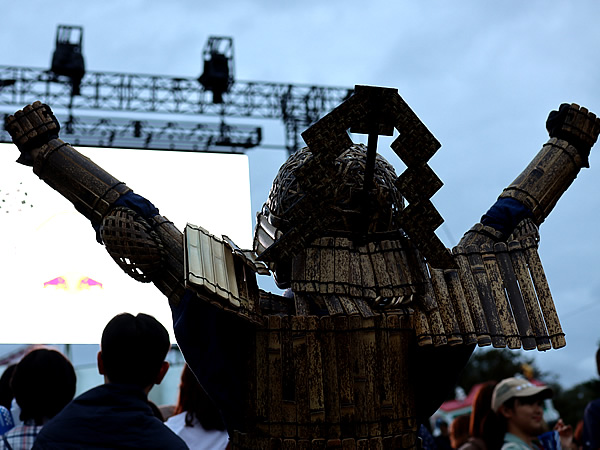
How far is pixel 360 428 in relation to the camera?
201 centimetres

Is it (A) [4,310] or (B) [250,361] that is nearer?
(B) [250,361]

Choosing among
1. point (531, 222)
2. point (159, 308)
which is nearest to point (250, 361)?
point (531, 222)

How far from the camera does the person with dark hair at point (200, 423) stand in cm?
264

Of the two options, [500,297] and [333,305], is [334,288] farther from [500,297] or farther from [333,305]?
[500,297]

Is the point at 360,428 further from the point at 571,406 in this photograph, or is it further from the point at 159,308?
the point at 571,406

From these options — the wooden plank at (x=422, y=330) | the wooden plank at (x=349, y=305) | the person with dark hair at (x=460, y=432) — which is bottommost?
the person with dark hair at (x=460, y=432)

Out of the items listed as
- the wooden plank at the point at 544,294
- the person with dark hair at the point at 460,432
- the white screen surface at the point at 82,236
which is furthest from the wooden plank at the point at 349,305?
the person with dark hair at the point at 460,432

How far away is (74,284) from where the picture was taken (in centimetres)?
354

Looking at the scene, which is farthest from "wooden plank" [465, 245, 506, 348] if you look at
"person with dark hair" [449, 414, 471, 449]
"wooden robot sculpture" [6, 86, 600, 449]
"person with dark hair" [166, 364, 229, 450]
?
"person with dark hair" [449, 414, 471, 449]

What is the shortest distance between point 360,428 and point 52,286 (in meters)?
2.02

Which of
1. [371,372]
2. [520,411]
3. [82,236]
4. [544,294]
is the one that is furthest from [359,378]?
[82,236]

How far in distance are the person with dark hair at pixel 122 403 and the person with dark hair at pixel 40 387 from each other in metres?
0.38

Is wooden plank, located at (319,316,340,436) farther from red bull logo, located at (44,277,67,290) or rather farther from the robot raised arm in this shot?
red bull logo, located at (44,277,67,290)

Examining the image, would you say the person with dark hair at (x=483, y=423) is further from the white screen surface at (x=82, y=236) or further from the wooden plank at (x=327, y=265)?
the wooden plank at (x=327, y=265)
